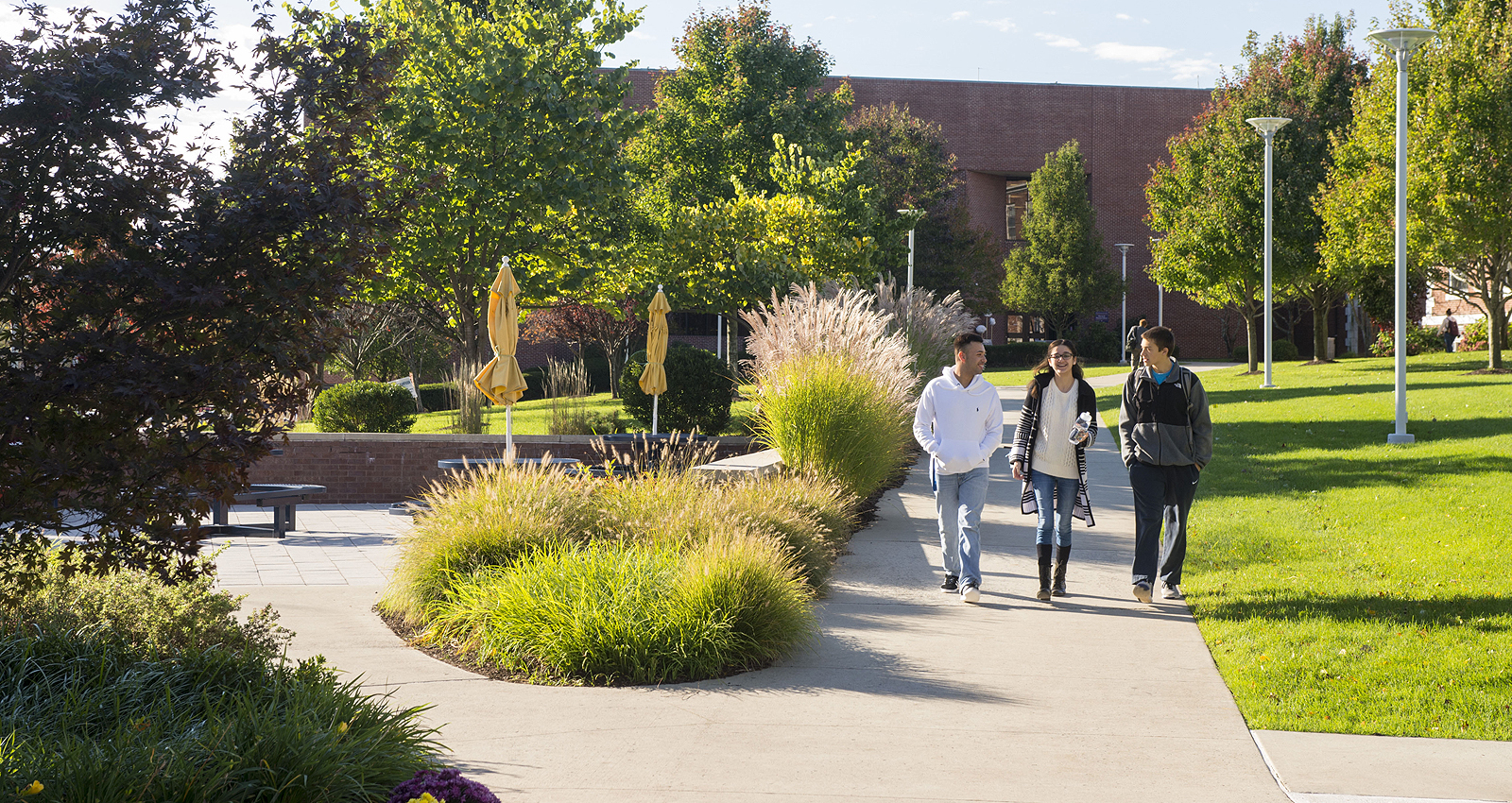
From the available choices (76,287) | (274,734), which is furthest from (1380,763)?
(76,287)

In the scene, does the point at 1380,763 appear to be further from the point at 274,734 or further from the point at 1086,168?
the point at 1086,168

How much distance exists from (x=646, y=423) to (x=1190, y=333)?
1717 inches

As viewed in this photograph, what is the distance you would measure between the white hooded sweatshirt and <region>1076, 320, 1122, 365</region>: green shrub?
4441 cm

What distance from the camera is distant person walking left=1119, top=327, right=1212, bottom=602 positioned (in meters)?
7.43

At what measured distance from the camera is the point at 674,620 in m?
6.06

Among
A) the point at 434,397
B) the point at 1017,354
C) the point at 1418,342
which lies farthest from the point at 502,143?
the point at 1017,354

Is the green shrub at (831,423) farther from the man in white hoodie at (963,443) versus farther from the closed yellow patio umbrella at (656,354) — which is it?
the closed yellow patio umbrella at (656,354)

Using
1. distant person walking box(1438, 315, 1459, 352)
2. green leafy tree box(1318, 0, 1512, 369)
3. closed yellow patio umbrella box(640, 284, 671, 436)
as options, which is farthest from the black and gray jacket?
distant person walking box(1438, 315, 1459, 352)

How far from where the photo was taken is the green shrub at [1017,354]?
51219mm

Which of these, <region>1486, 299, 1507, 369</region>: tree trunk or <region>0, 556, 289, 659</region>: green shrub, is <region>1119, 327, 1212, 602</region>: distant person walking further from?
<region>1486, 299, 1507, 369</region>: tree trunk

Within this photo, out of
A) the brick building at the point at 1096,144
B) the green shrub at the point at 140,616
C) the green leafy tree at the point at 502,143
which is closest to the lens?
the green shrub at the point at 140,616

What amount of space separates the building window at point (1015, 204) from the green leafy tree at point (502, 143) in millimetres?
43288

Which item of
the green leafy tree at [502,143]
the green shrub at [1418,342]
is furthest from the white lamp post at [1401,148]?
the green shrub at [1418,342]

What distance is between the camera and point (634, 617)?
603cm
